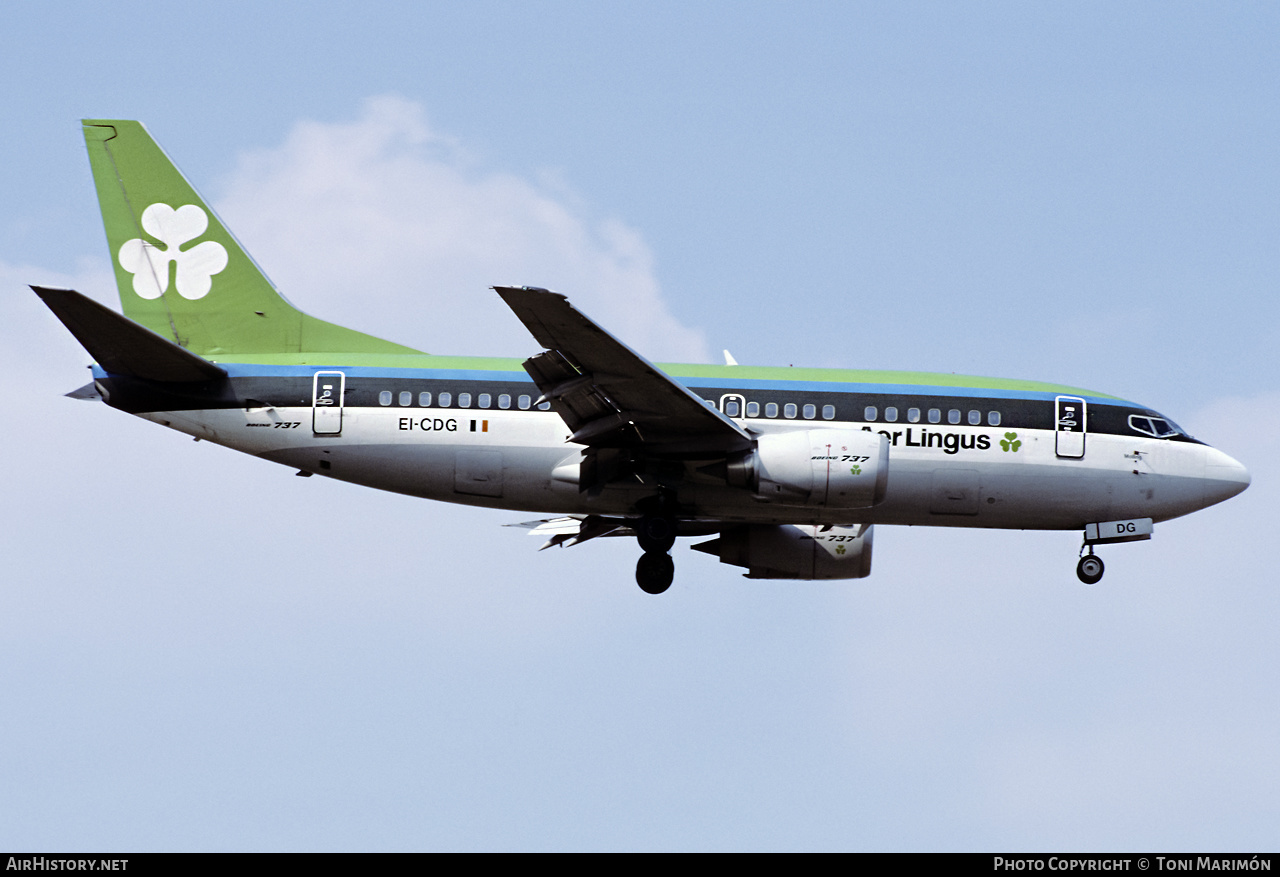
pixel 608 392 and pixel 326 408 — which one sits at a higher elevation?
pixel 608 392

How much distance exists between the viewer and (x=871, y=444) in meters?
26.8

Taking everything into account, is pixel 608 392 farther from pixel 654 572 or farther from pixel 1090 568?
pixel 1090 568

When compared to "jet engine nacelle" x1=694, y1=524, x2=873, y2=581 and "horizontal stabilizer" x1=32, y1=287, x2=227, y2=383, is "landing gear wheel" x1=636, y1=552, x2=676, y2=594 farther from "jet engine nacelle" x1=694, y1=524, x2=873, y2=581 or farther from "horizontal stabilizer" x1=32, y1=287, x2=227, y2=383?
"horizontal stabilizer" x1=32, y1=287, x2=227, y2=383

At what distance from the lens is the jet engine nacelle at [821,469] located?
26.6 m

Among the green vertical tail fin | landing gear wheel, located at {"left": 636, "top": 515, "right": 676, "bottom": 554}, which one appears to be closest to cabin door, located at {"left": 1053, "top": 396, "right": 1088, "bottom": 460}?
landing gear wheel, located at {"left": 636, "top": 515, "right": 676, "bottom": 554}

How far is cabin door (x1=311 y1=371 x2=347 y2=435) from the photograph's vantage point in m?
28.2

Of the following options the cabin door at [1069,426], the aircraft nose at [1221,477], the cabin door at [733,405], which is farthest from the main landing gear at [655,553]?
the aircraft nose at [1221,477]

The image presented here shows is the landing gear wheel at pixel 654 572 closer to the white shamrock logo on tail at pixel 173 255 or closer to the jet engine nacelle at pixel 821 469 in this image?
the jet engine nacelle at pixel 821 469

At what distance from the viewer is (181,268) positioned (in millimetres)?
30438

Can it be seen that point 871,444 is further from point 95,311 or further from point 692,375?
point 95,311

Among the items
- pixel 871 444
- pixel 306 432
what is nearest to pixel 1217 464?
pixel 871 444

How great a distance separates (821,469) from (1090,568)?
20.7ft

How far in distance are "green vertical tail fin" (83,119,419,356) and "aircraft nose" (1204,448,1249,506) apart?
1518 cm

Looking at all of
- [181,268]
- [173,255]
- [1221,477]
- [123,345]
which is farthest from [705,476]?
[173,255]
